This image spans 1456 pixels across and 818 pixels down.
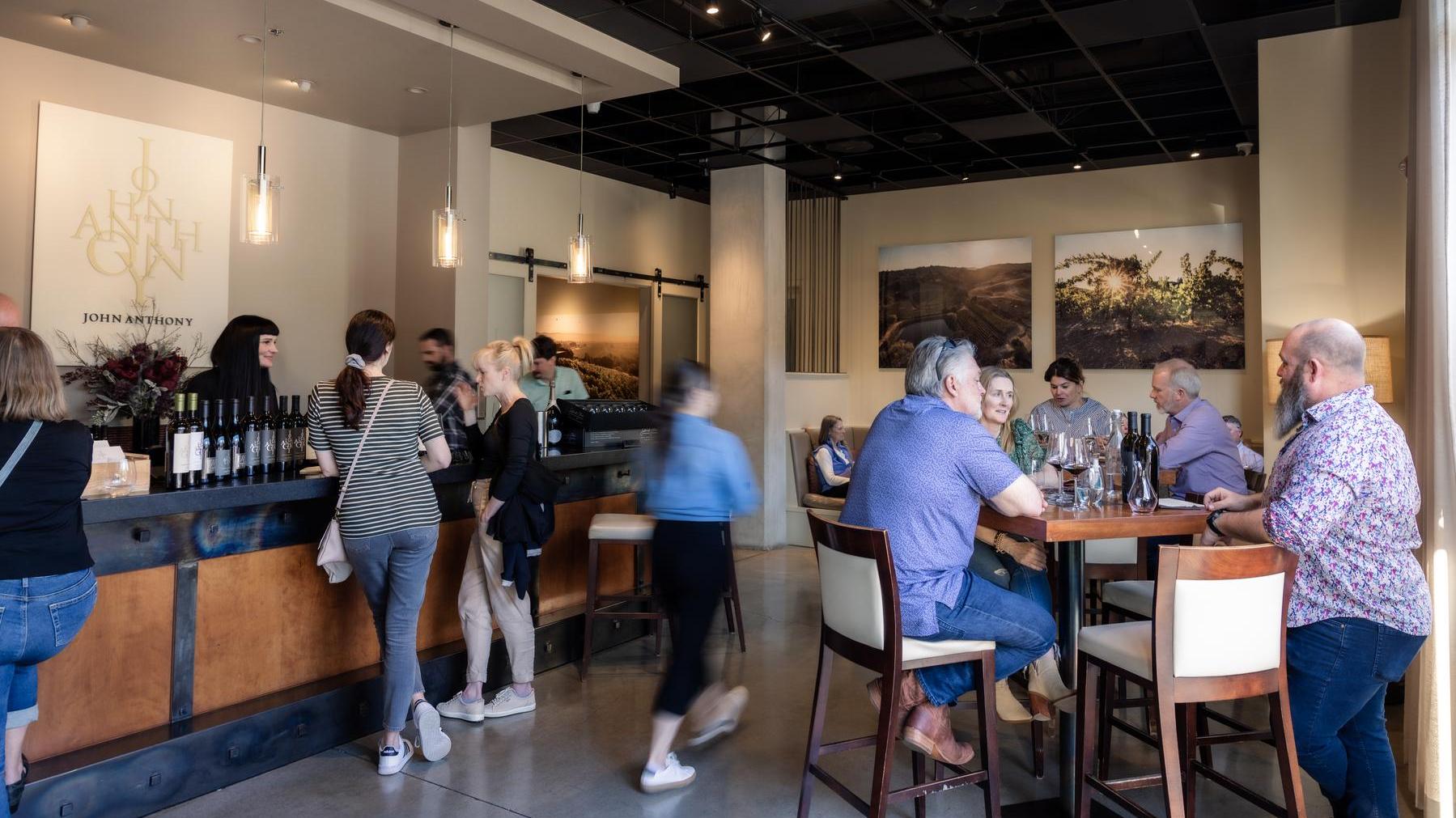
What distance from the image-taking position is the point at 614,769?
3.38 m

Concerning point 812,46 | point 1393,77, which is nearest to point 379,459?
point 812,46

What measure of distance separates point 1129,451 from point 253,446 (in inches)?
133

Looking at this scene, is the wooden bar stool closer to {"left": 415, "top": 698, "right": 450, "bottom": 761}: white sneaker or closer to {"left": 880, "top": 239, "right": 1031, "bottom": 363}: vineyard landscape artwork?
{"left": 415, "top": 698, "right": 450, "bottom": 761}: white sneaker

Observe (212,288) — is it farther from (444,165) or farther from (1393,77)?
(1393,77)

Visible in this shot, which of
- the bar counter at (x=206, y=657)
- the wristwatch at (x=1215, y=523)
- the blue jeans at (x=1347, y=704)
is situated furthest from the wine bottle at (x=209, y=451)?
the blue jeans at (x=1347, y=704)

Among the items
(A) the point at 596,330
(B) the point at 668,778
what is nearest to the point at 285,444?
(B) the point at 668,778

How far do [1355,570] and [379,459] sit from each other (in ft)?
10.4

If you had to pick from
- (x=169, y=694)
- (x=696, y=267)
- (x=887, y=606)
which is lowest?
(x=169, y=694)

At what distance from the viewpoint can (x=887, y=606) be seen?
2.54 m

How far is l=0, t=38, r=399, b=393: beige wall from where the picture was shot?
16.5ft

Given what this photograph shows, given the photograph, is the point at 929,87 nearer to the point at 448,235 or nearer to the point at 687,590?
the point at 448,235

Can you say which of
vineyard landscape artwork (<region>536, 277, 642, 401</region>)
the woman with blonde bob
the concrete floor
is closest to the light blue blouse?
the woman with blonde bob

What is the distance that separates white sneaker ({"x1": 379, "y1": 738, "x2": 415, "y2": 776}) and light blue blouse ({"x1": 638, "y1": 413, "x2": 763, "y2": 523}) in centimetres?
129

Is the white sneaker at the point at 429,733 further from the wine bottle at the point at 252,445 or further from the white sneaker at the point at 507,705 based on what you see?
the wine bottle at the point at 252,445
